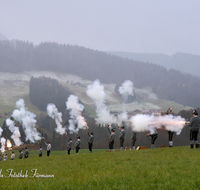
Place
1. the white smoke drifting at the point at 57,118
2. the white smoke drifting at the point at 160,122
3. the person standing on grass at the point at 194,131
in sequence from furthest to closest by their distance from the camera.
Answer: the white smoke drifting at the point at 57,118
the white smoke drifting at the point at 160,122
the person standing on grass at the point at 194,131

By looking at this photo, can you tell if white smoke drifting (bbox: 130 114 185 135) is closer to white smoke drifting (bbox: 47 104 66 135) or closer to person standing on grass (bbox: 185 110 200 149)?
person standing on grass (bbox: 185 110 200 149)

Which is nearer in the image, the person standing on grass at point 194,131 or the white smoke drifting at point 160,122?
the person standing on grass at point 194,131

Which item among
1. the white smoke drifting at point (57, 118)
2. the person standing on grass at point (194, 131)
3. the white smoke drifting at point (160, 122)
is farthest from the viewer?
the white smoke drifting at point (57, 118)

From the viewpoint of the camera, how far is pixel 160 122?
23.0m

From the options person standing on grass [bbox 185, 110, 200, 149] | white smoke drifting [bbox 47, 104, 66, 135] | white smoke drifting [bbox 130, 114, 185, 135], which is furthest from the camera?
white smoke drifting [bbox 47, 104, 66, 135]

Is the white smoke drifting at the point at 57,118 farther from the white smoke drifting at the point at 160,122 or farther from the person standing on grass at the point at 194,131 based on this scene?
the person standing on grass at the point at 194,131

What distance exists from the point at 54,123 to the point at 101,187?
15223 centimetres

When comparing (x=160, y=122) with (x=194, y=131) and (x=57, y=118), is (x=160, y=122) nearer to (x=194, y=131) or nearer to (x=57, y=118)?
(x=194, y=131)

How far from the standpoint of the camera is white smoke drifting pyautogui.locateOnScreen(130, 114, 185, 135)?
2223cm

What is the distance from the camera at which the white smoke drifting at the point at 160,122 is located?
875 inches

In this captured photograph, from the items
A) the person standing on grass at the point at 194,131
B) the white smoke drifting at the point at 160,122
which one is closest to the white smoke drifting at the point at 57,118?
the white smoke drifting at the point at 160,122

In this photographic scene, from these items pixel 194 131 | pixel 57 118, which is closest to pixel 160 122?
pixel 194 131

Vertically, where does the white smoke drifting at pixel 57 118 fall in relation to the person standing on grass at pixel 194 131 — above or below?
below

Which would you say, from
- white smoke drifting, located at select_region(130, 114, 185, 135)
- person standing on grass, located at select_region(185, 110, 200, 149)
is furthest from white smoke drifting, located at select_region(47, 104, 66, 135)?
person standing on grass, located at select_region(185, 110, 200, 149)
